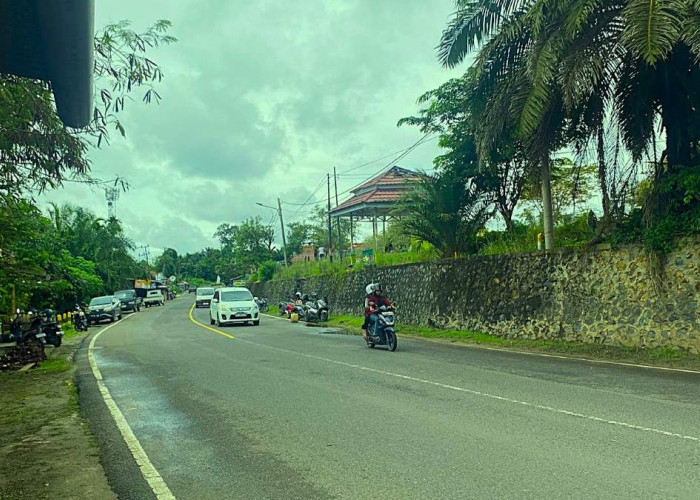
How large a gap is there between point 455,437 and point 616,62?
10.6 metres

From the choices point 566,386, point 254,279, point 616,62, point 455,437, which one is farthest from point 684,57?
point 254,279

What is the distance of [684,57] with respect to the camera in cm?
1391

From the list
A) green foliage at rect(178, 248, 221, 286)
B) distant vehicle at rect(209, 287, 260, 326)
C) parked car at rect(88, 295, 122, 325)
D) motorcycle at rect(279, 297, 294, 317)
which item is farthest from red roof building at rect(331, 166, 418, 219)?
green foliage at rect(178, 248, 221, 286)

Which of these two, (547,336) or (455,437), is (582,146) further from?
(455,437)

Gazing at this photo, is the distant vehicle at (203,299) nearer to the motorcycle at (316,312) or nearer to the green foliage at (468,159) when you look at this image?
the motorcycle at (316,312)

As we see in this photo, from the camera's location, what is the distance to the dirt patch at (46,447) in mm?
5629

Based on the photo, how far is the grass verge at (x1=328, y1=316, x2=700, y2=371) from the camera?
12656mm

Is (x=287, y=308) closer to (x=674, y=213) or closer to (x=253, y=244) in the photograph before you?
→ (x=674, y=213)

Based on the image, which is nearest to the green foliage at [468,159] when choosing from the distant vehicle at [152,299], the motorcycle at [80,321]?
the motorcycle at [80,321]

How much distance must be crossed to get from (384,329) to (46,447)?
1006 centimetres

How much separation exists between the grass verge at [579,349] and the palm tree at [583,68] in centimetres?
418

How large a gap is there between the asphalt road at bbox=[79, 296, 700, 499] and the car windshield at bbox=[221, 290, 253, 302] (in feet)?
48.9

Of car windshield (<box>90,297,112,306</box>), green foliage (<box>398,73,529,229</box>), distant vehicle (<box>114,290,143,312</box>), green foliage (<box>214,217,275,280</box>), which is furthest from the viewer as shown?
green foliage (<box>214,217,275,280</box>)

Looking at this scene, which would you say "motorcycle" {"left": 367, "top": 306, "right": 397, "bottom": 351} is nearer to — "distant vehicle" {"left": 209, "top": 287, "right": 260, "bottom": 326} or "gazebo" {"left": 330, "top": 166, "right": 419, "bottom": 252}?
"distant vehicle" {"left": 209, "top": 287, "right": 260, "bottom": 326}
